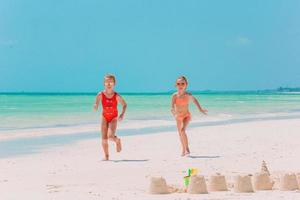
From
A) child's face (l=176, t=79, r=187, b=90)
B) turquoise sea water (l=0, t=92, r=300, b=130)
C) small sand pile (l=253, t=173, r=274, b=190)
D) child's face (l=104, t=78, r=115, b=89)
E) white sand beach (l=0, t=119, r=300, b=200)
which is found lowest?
small sand pile (l=253, t=173, r=274, b=190)

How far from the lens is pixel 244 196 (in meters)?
7.14

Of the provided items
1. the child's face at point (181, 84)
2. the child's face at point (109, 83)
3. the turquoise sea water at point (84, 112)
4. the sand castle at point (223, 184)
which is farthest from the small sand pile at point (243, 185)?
the turquoise sea water at point (84, 112)

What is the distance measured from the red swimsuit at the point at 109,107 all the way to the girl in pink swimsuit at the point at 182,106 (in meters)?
1.31

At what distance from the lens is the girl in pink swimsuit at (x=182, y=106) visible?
12.3 m

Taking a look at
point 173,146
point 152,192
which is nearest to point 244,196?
point 152,192

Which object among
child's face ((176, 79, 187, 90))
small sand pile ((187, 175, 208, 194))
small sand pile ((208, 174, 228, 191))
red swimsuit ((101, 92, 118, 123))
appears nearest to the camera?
small sand pile ((187, 175, 208, 194))

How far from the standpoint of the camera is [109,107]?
11734 mm

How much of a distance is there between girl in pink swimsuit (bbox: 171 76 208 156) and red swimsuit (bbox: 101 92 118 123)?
1.31m

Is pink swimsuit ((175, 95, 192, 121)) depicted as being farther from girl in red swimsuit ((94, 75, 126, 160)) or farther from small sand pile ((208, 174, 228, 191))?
small sand pile ((208, 174, 228, 191))

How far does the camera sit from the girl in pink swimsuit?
40.2ft

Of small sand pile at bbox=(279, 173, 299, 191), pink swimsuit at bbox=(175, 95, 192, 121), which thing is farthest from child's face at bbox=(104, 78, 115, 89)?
small sand pile at bbox=(279, 173, 299, 191)

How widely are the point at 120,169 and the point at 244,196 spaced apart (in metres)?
3.39

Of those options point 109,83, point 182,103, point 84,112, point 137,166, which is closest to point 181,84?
point 182,103

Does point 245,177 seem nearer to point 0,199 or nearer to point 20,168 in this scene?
point 0,199
